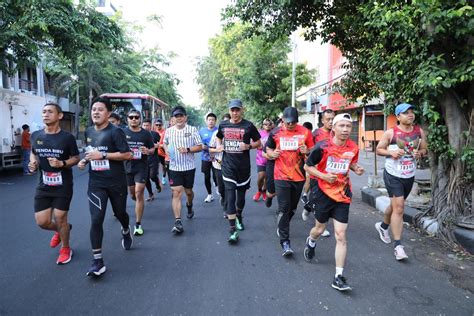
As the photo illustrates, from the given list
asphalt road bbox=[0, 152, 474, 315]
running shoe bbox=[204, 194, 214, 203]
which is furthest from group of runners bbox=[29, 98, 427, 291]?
running shoe bbox=[204, 194, 214, 203]

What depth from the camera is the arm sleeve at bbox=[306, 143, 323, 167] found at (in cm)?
367

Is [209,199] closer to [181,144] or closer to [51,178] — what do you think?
[181,144]

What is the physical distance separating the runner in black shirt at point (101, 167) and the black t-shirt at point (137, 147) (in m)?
1.46

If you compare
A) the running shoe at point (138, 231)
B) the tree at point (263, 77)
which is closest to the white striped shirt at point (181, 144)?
the running shoe at point (138, 231)

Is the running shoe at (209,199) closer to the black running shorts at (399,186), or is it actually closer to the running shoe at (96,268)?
the running shoe at (96,268)

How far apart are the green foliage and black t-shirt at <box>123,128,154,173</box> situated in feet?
20.3

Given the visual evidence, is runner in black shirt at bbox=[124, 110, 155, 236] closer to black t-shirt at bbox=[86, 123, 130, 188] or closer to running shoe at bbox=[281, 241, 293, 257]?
black t-shirt at bbox=[86, 123, 130, 188]

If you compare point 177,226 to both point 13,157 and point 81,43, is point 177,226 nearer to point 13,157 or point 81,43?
point 81,43

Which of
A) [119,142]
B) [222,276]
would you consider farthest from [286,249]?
[119,142]

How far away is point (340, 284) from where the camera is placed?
11.1 ft

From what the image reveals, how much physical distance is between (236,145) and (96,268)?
2.37 metres

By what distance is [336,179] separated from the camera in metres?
3.62

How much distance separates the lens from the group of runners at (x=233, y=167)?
3670 mm

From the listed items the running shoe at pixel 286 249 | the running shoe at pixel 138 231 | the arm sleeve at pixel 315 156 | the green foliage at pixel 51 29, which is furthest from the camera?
the green foliage at pixel 51 29
